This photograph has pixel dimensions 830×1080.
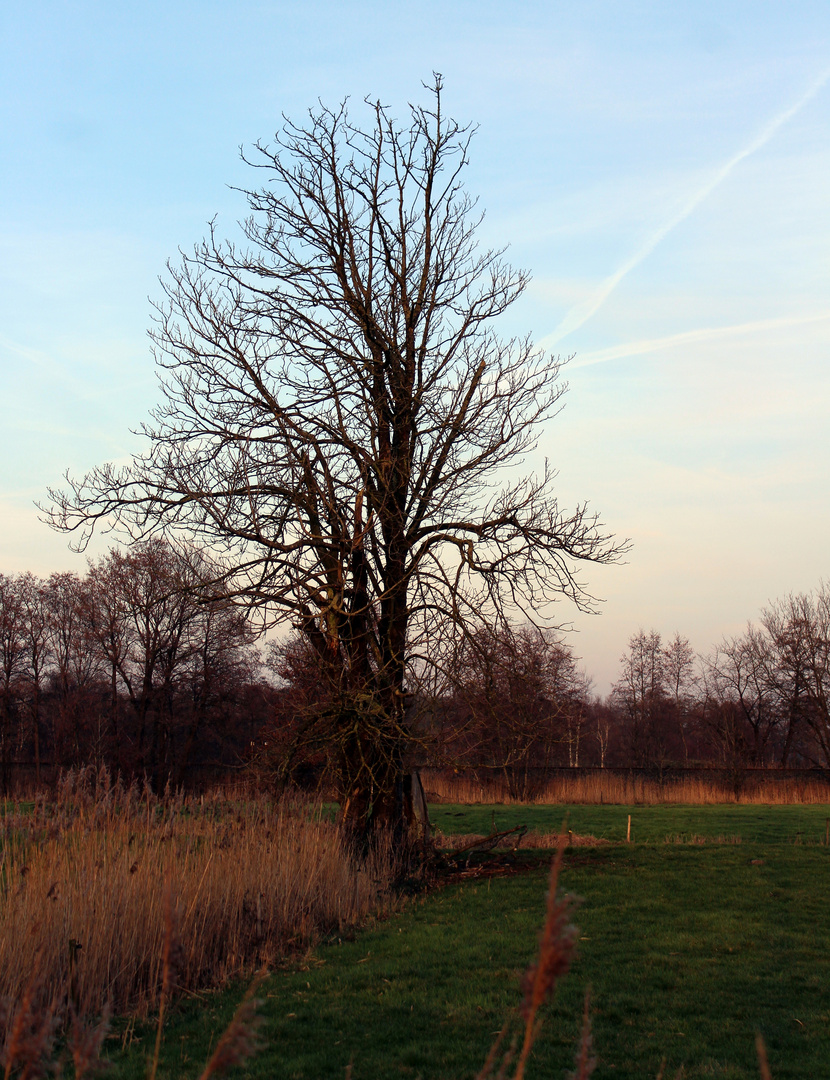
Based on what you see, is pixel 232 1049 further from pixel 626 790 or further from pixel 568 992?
pixel 626 790

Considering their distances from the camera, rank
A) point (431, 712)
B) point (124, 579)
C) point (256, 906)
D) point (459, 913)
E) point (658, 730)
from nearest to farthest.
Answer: point (256, 906), point (459, 913), point (431, 712), point (124, 579), point (658, 730)

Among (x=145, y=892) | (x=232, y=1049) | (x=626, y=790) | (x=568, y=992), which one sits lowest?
(x=626, y=790)

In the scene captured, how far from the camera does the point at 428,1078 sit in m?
5.07

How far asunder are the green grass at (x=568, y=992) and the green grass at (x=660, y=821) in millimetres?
8260

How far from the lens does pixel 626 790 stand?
31.6 m

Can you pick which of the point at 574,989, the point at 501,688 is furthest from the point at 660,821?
the point at 574,989

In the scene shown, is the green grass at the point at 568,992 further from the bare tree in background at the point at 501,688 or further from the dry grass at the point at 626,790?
the dry grass at the point at 626,790

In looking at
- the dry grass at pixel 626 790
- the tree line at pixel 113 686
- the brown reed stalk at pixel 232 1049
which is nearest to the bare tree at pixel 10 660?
the tree line at pixel 113 686

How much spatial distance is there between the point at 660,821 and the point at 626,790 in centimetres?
778

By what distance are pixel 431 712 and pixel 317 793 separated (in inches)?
78.4

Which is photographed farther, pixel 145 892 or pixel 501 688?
pixel 501 688

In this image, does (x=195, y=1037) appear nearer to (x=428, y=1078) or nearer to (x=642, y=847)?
(x=428, y=1078)

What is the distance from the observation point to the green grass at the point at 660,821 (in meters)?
20.1

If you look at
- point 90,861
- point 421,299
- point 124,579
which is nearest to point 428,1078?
point 90,861
